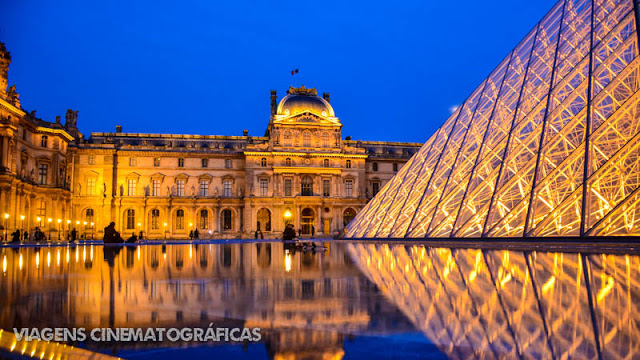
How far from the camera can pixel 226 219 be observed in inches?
2092

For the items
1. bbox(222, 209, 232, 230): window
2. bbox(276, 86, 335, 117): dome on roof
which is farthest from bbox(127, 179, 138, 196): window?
bbox(276, 86, 335, 117): dome on roof

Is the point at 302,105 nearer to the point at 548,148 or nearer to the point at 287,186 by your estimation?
the point at 287,186

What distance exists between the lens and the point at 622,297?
13.1 ft

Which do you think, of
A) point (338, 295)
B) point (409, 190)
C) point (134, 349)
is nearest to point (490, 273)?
point (338, 295)

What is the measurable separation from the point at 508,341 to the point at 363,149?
168 ft

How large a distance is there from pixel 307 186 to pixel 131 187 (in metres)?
18.5

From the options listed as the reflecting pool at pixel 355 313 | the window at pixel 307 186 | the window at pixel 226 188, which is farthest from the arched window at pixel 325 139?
the reflecting pool at pixel 355 313

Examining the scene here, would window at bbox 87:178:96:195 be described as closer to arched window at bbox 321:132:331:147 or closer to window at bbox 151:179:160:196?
window at bbox 151:179:160:196

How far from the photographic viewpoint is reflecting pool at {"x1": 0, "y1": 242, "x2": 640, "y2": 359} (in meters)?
2.39

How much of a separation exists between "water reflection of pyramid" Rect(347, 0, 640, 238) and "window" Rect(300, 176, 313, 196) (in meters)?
31.1

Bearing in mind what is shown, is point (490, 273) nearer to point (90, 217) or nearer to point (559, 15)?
point (559, 15)

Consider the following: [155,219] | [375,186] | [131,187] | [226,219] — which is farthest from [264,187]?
[131,187]

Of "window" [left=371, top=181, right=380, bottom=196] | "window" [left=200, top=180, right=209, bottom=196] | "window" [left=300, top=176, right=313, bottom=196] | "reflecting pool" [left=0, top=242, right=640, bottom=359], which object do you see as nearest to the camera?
"reflecting pool" [left=0, top=242, right=640, bottom=359]

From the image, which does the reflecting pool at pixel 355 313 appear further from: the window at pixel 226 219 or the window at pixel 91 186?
the window at pixel 226 219
